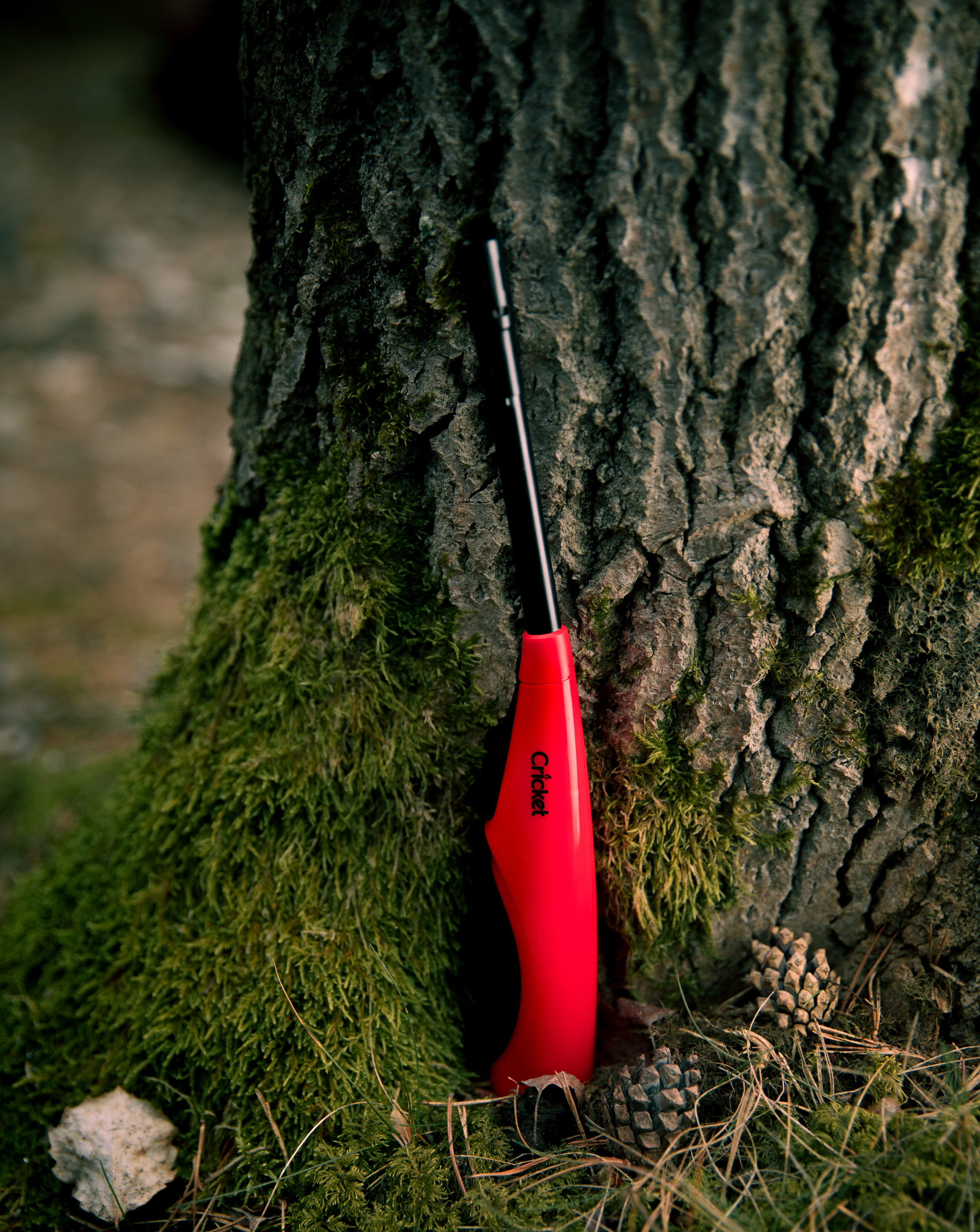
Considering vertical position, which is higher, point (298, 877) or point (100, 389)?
point (100, 389)

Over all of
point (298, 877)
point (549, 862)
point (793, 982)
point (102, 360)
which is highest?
point (102, 360)

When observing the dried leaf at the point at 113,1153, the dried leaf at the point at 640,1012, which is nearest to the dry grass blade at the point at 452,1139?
the dried leaf at the point at 640,1012

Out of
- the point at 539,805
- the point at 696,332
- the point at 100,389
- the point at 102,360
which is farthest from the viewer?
the point at 102,360

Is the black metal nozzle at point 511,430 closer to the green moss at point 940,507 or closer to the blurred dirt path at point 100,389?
the green moss at point 940,507

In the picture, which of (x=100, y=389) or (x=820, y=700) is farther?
(x=100, y=389)

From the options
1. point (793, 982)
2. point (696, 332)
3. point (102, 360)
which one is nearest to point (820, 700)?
point (793, 982)

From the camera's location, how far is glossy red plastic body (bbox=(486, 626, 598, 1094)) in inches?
49.8

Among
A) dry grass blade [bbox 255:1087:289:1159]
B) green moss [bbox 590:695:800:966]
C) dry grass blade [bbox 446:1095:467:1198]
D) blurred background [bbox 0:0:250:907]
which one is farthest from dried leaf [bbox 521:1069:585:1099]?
blurred background [bbox 0:0:250:907]

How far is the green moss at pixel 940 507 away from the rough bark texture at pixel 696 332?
32mm

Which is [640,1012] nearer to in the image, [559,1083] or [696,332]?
[559,1083]

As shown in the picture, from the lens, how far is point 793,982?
137 cm

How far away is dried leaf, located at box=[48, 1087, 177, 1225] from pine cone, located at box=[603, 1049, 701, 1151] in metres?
0.85

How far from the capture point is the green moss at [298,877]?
4.61ft

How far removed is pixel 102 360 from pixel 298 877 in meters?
5.33
